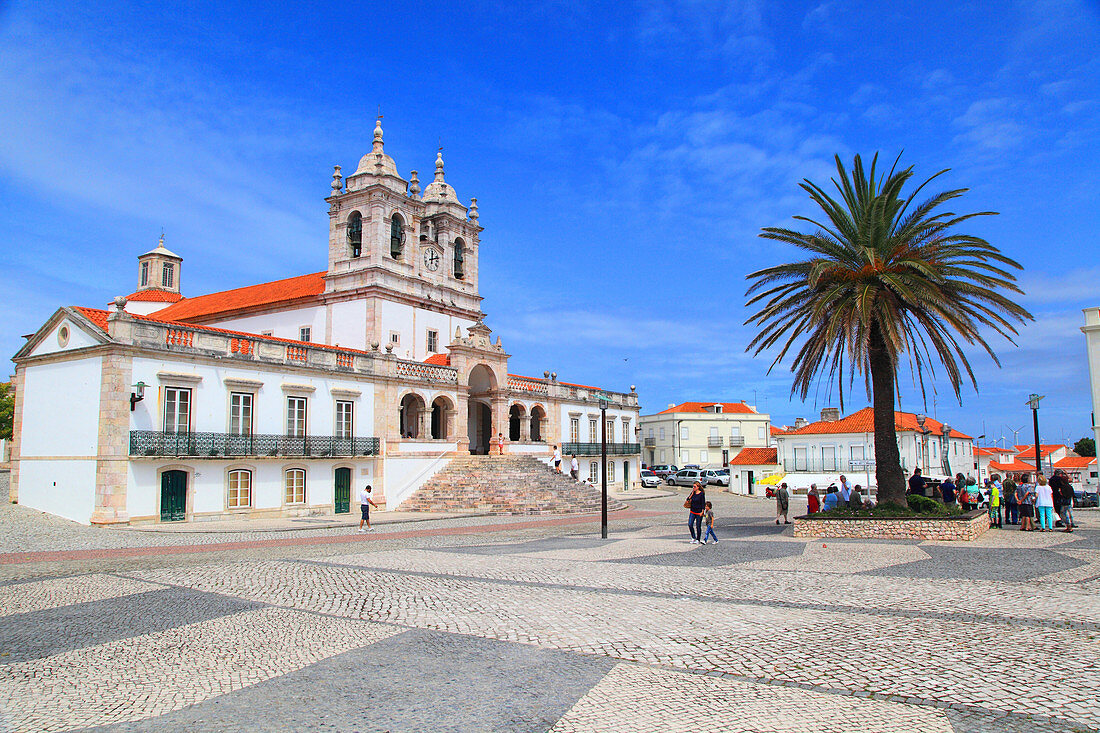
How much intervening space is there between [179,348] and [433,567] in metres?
15.8

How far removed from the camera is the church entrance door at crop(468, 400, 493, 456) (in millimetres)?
42031

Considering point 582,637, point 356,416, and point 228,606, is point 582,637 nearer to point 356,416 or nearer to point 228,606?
point 228,606

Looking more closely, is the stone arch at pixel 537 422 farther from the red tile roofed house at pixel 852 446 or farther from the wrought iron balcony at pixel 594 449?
the red tile roofed house at pixel 852 446

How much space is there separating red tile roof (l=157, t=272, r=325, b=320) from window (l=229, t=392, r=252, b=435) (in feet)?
53.3

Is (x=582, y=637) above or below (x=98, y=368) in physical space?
below

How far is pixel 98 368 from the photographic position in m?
23.1

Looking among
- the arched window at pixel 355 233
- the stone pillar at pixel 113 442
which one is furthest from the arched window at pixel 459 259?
the stone pillar at pixel 113 442

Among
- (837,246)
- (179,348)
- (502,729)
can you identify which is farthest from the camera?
(179,348)

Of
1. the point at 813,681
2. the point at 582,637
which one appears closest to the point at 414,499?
the point at 582,637

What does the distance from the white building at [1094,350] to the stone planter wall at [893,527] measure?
51.7 feet

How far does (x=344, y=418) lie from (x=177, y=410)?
7272 mm

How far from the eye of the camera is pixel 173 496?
24062 millimetres

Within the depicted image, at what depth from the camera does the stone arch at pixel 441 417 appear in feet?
120

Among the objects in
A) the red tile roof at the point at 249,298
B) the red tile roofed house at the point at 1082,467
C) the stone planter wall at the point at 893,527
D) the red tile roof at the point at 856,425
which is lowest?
the red tile roofed house at the point at 1082,467
